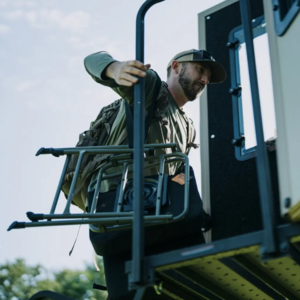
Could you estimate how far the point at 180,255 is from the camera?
276 centimetres

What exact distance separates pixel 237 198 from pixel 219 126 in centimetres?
71

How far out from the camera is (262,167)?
2.64 metres

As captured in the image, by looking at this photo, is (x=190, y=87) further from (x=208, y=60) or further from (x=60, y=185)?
(x=60, y=185)

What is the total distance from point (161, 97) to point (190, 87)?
0.66 metres

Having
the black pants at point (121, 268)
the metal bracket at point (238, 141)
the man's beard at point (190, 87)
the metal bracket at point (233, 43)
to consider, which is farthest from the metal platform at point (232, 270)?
the metal bracket at point (233, 43)

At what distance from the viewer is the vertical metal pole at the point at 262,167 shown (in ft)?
8.30

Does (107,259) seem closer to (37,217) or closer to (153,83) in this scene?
(37,217)

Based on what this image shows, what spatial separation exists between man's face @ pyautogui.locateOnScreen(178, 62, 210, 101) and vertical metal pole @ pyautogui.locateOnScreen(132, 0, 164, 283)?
4.44 feet

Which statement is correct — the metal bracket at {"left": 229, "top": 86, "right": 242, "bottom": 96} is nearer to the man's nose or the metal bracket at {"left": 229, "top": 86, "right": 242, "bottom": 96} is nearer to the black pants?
the man's nose

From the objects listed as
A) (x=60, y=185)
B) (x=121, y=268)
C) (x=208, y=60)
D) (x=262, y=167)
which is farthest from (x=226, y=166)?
(x=262, y=167)

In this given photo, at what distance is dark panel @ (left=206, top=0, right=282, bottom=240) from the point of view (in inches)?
175

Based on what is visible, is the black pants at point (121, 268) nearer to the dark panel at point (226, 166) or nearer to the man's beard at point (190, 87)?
the dark panel at point (226, 166)

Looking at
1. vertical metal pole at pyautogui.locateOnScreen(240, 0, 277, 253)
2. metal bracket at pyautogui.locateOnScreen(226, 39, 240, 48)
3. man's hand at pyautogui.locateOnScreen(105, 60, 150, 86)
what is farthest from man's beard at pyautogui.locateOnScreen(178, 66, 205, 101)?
vertical metal pole at pyautogui.locateOnScreen(240, 0, 277, 253)

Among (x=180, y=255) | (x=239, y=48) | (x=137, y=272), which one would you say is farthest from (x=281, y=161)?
(x=239, y=48)
